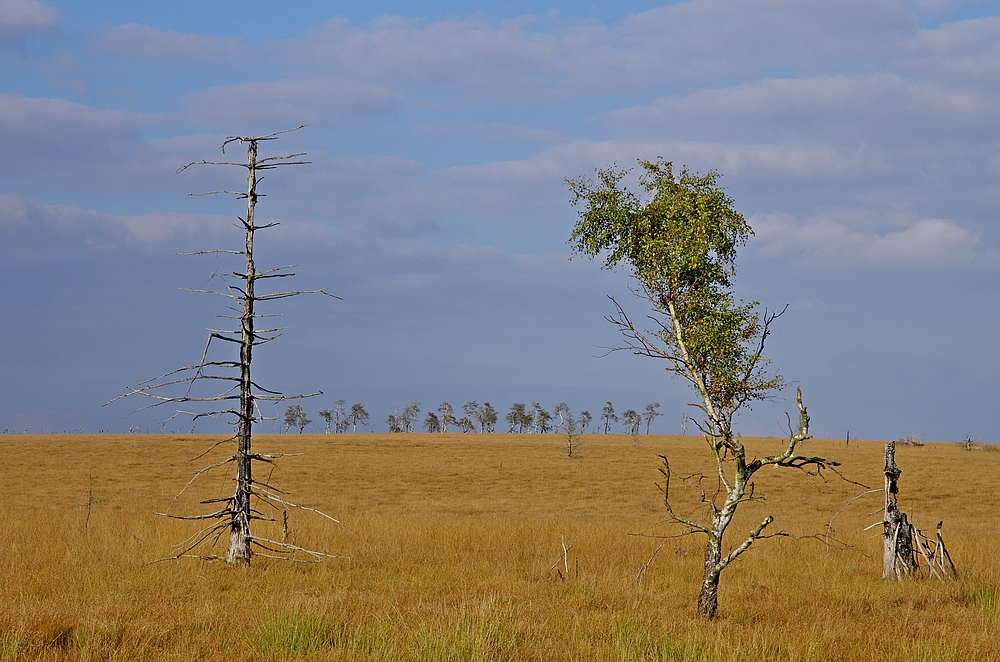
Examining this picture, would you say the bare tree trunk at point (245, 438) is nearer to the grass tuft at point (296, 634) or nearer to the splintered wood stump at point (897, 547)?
the grass tuft at point (296, 634)

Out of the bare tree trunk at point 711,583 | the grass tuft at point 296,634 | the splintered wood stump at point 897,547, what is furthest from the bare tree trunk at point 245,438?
the splintered wood stump at point 897,547

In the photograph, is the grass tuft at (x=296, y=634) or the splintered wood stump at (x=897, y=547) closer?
the grass tuft at (x=296, y=634)

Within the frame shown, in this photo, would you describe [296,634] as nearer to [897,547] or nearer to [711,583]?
[711,583]

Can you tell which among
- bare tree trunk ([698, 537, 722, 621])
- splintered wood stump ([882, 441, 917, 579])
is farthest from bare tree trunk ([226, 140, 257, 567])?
splintered wood stump ([882, 441, 917, 579])

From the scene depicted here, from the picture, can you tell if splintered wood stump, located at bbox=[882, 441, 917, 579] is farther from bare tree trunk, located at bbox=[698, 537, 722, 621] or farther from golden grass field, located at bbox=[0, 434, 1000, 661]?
bare tree trunk, located at bbox=[698, 537, 722, 621]

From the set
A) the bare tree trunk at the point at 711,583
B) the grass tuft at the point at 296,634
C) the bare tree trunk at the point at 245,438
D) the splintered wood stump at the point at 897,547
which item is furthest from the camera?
the splintered wood stump at the point at 897,547

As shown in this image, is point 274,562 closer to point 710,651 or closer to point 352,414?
point 710,651

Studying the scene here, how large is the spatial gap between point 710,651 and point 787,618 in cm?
297

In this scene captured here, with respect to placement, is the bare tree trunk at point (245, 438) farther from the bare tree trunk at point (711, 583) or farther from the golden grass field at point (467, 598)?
the bare tree trunk at point (711, 583)

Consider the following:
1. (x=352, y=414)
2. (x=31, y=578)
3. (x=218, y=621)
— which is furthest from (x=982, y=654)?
(x=352, y=414)

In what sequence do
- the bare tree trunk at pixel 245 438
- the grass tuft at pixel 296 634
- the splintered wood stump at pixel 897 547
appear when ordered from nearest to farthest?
the grass tuft at pixel 296 634 < the bare tree trunk at pixel 245 438 < the splintered wood stump at pixel 897 547

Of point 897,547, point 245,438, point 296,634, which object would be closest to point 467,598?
point 296,634

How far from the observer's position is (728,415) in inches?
476

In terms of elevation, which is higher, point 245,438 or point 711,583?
point 245,438
